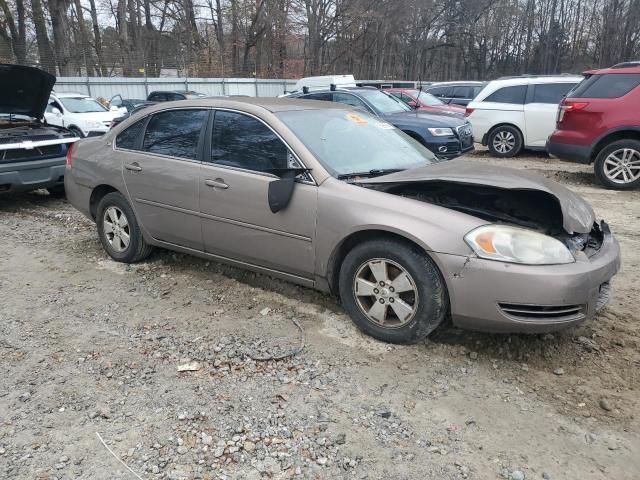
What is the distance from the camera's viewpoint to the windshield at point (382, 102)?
1092cm

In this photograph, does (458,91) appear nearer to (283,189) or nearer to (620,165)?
(620,165)

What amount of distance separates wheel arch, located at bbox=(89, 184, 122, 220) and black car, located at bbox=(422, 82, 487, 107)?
44.1 feet

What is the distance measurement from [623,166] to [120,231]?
725cm

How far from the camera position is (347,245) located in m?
3.54

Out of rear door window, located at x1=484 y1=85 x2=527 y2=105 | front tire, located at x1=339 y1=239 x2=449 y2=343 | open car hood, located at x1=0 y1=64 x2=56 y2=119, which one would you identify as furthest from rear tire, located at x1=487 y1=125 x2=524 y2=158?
front tire, located at x1=339 y1=239 x2=449 y2=343

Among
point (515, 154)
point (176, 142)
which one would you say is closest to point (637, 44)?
point (515, 154)

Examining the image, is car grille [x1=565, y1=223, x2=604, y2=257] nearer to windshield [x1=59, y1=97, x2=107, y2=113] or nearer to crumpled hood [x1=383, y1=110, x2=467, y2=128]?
crumpled hood [x1=383, y1=110, x2=467, y2=128]

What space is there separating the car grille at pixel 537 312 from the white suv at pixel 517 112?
8.99 m

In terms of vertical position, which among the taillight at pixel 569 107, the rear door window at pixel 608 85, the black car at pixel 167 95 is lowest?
the black car at pixel 167 95

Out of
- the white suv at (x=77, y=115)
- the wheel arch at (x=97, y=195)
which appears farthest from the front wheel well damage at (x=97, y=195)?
the white suv at (x=77, y=115)

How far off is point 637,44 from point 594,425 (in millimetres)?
43547

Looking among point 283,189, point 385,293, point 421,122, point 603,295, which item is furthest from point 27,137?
point 603,295

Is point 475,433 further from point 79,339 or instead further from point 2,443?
point 79,339

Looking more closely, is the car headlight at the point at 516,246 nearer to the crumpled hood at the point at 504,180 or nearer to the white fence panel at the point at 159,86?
the crumpled hood at the point at 504,180
